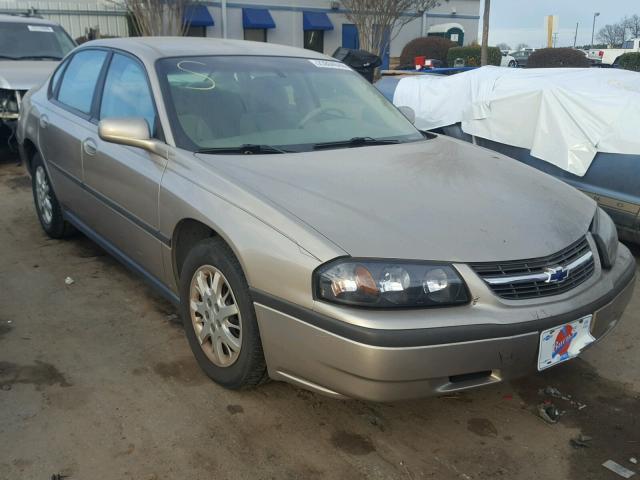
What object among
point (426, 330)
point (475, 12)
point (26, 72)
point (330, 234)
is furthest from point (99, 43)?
point (475, 12)

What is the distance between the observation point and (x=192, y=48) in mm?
3852

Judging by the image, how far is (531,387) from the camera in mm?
3164

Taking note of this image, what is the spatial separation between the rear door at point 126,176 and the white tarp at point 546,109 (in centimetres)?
329

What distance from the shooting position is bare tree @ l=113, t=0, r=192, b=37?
2086cm

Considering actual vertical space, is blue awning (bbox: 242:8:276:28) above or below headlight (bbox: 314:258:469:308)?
above

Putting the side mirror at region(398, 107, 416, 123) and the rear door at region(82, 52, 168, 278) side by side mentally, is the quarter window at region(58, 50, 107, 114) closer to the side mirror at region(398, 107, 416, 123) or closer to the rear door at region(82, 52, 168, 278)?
the rear door at region(82, 52, 168, 278)

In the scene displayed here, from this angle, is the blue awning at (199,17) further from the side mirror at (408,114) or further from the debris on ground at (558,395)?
the debris on ground at (558,395)

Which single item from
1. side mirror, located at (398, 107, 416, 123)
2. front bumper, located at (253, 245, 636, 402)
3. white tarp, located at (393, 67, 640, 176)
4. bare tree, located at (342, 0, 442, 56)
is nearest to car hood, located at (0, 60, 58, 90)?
white tarp, located at (393, 67, 640, 176)

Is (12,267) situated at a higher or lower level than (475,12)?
lower

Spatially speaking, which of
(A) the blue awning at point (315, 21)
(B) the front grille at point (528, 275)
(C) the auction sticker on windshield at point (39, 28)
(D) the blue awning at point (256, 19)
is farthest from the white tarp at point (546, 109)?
(A) the blue awning at point (315, 21)

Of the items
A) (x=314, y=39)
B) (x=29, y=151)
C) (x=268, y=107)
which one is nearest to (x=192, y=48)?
(x=268, y=107)

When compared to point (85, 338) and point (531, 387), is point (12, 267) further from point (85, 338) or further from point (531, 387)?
point (531, 387)

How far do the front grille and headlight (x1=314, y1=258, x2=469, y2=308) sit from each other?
133 millimetres

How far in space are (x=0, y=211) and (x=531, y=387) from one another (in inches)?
199
